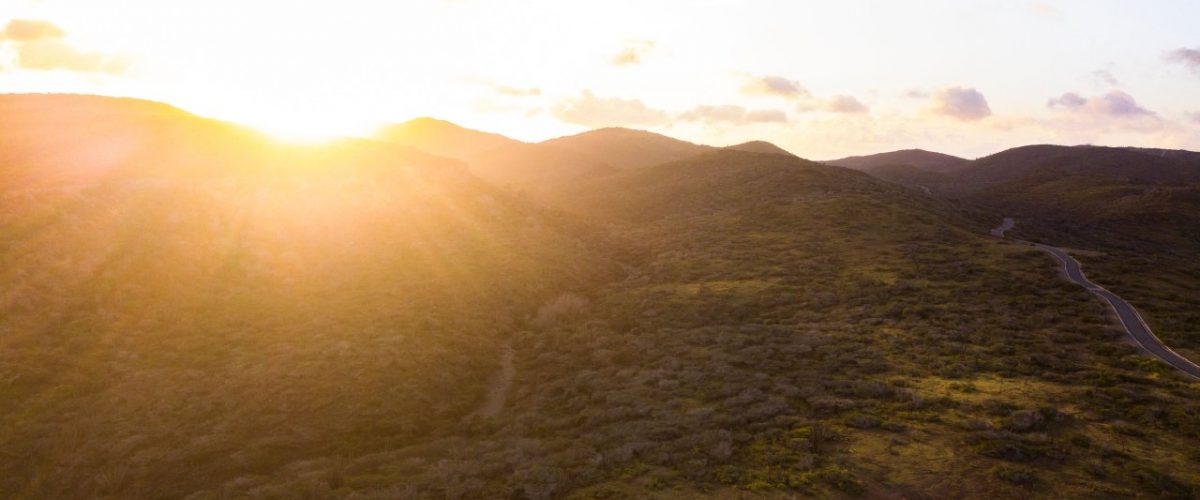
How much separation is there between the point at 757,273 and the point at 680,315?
38.2 ft

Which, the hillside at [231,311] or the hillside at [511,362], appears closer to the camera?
the hillside at [511,362]

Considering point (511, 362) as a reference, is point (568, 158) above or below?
above

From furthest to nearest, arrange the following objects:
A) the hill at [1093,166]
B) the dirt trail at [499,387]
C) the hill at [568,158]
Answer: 1. the hill at [1093,166]
2. the hill at [568,158]
3. the dirt trail at [499,387]

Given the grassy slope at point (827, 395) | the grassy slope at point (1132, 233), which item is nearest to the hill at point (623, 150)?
the grassy slope at point (1132, 233)

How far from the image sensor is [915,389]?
2519 centimetres

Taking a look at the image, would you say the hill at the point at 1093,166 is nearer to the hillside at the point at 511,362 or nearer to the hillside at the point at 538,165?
the hillside at the point at 538,165

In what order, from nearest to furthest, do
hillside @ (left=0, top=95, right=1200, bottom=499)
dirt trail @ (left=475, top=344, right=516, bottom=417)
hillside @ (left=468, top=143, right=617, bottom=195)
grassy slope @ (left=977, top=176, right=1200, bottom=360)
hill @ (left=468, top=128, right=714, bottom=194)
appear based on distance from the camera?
hillside @ (left=0, top=95, right=1200, bottom=499) → dirt trail @ (left=475, top=344, right=516, bottom=417) → grassy slope @ (left=977, top=176, right=1200, bottom=360) → hillside @ (left=468, top=143, right=617, bottom=195) → hill @ (left=468, top=128, right=714, bottom=194)

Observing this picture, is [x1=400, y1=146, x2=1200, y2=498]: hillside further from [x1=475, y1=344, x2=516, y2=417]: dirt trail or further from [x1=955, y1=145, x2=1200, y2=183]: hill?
[x1=955, y1=145, x2=1200, y2=183]: hill

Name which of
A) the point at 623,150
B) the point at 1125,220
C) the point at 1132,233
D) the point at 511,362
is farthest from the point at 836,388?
the point at 623,150

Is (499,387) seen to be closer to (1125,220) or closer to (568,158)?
(1125,220)

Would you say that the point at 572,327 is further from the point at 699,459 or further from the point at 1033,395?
the point at 1033,395

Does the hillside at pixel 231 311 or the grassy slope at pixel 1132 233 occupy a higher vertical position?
the grassy slope at pixel 1132 233

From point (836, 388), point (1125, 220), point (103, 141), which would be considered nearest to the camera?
point (836, 388)


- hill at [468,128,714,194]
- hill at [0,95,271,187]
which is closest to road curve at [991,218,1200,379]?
hill at [0,95,271,187]
